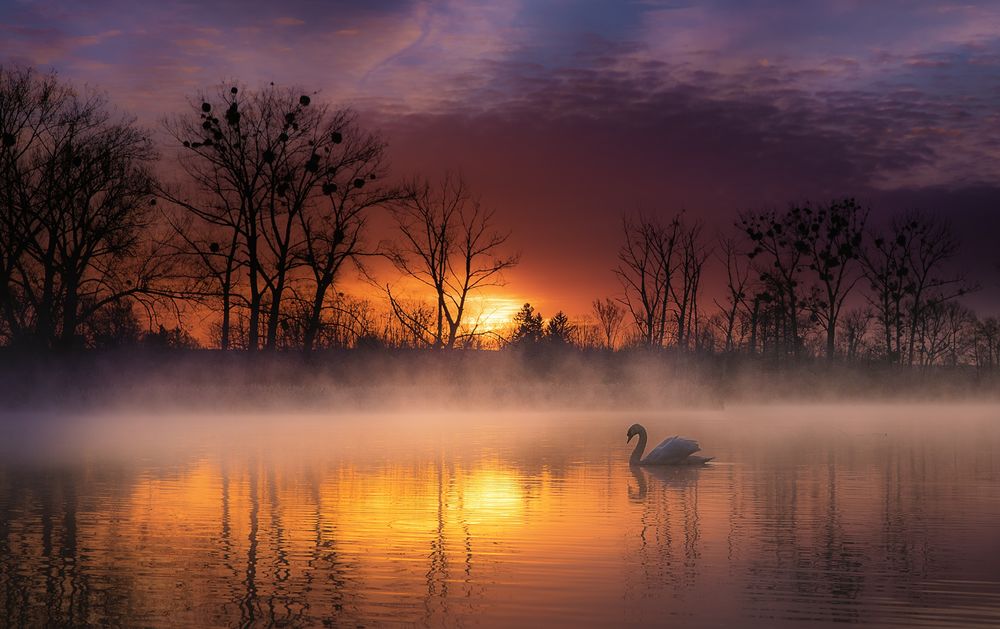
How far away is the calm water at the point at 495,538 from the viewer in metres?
11.2

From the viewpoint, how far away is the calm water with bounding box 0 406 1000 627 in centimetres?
1123

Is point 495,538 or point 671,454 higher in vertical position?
point 671,454

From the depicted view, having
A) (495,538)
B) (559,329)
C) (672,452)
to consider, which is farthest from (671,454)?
(559,329)

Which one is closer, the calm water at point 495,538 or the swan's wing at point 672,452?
the calm water at point 495,538

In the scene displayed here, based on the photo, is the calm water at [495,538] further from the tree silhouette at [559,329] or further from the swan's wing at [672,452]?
the tree silhouette at [559,329]

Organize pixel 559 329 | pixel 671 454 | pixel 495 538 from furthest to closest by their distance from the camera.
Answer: pixel 559 329 < pixel 671 454 < pixel 495 538

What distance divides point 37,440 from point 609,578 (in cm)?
2760

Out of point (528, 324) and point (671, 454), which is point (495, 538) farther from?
point (528, 324)

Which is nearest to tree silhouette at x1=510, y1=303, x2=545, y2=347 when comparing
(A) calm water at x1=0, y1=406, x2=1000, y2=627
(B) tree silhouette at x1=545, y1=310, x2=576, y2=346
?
(B) tree silhouette at x1=545, y1=310, x2=576, y2=346

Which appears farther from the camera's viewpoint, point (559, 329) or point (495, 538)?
point (559, 329)

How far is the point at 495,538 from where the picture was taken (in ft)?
50.9

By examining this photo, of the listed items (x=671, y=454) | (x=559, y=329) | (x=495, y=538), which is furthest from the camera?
(x=559, y=329)

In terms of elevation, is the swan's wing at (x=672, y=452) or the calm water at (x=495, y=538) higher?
the swan's wing at (x=672, y=452)

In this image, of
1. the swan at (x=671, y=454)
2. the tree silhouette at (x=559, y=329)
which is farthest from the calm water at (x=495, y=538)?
the tree silhouette at (x=559, y=329)
